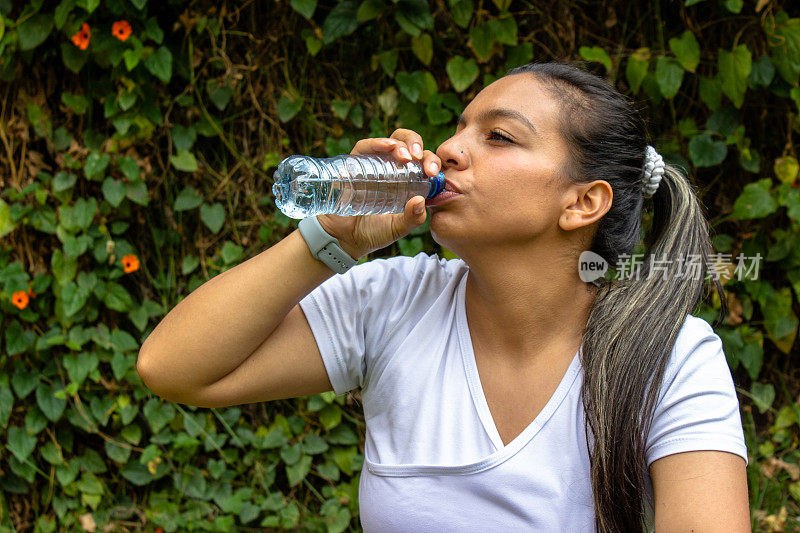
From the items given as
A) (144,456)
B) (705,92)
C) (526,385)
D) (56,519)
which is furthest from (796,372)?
(56,519)

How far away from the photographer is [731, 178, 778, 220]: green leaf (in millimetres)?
2682

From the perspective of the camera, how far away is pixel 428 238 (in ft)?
9.36

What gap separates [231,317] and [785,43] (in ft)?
7.19

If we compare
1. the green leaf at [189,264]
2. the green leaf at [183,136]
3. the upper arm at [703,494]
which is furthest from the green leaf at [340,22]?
the upper arm at [703,494]

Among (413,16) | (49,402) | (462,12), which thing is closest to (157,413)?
(49,402)

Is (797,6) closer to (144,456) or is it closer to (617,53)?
(617,53)

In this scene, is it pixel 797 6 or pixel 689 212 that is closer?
pixel 689 212

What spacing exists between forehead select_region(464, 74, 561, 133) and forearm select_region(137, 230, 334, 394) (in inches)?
19.1

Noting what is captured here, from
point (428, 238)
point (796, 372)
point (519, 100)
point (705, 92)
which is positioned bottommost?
point (796, 372)

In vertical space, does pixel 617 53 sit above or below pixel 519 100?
above

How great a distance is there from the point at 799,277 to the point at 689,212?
1298 millimetres

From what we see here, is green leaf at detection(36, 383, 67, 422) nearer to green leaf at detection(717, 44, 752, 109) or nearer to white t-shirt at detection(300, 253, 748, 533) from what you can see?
white t-shirt at detection(300, 253, 748, 533)

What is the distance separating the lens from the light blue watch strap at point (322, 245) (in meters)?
1.53

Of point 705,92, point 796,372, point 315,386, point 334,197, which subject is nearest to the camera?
point 334,197
